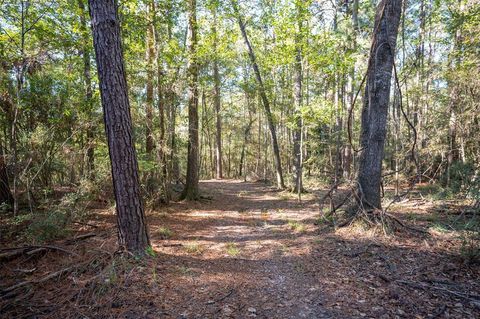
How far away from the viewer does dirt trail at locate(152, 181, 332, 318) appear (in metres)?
2.92

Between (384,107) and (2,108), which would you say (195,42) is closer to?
(2,108)

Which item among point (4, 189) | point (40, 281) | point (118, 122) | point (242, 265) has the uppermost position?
point (118, 122)

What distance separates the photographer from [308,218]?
282 inches

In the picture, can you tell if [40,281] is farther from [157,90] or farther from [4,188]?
[157,90]

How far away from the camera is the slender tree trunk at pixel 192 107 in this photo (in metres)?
8.20

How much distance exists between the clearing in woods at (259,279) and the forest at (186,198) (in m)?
0.03

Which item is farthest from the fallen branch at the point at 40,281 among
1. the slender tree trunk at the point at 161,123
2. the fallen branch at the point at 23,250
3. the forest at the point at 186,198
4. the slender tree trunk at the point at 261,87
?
the slender tree trunk at the point at 261,87

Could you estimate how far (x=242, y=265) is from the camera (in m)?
4.17

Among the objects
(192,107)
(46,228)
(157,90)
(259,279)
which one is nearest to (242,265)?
(259,279)

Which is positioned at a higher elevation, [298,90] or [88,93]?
[298,90]

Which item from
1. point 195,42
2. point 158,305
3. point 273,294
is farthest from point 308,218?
point 195,42

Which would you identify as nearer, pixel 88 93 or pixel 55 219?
pixel 55 219

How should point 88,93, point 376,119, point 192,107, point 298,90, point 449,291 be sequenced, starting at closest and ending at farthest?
point 449,291 < point 376,119 < point 88,93 < point 192,107 < point 298,90

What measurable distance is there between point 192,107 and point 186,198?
360 cm
